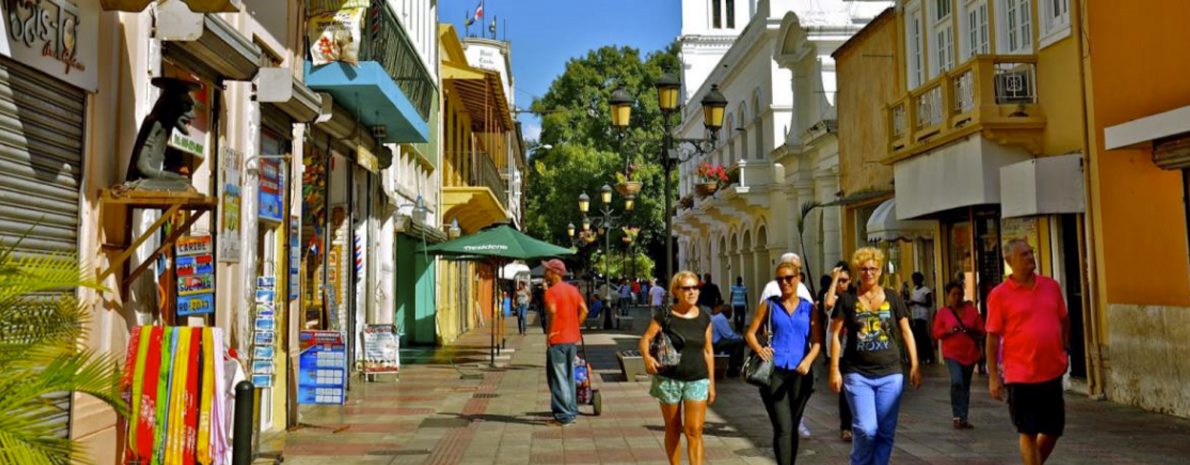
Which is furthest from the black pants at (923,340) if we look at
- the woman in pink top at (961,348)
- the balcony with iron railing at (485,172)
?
the balcony with iron railing at (485,172)

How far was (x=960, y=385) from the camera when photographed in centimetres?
1002

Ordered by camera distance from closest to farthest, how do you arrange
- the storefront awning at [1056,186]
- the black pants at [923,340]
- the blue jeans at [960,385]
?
the blue jeans at [960,385] < the storefront awning at [1056,186] < the black pants at [923,340]

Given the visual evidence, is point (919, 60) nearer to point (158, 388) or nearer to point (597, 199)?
point (158, 388)

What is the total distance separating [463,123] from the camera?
29594 millimetres

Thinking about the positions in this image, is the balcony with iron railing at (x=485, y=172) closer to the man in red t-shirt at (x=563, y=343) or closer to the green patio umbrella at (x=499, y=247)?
the green patio umbrella at (x=499, y=247)

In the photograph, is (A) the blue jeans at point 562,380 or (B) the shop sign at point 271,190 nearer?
(B) the shop sign at point 271,190

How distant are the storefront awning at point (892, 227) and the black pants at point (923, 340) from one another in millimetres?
1668

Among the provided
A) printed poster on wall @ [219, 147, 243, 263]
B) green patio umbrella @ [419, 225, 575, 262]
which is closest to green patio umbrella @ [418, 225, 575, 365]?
green patio umbrella @ [419, 225, 575, 262]

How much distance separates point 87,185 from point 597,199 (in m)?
48.6

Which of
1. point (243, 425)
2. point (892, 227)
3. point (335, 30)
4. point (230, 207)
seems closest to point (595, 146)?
point (892, 227)

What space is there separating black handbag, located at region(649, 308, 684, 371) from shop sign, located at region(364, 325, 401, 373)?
7.88 m

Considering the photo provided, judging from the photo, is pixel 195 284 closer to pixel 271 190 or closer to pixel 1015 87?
pixel 271 190

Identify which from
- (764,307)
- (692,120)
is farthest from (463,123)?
(764,307)

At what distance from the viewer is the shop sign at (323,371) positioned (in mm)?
10555
